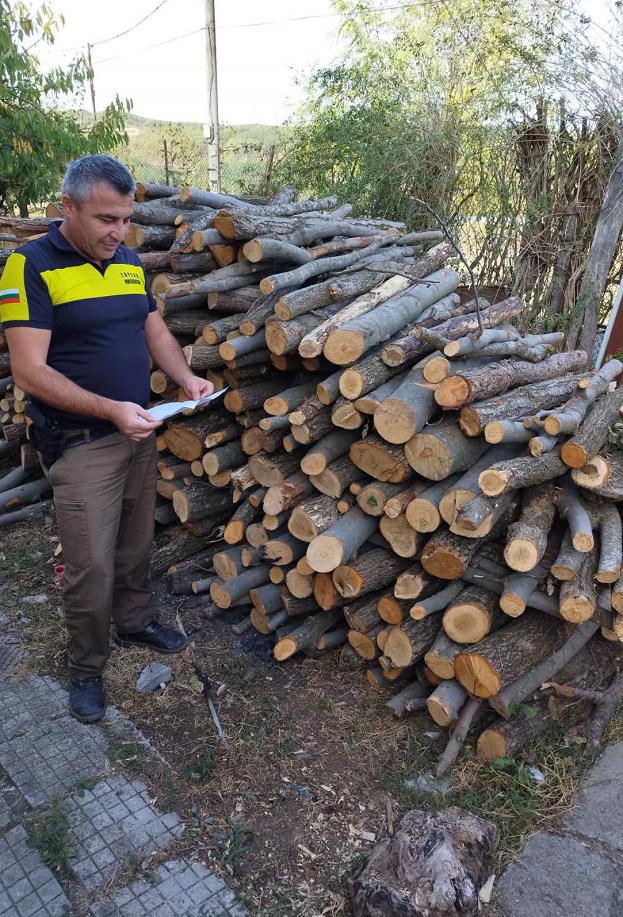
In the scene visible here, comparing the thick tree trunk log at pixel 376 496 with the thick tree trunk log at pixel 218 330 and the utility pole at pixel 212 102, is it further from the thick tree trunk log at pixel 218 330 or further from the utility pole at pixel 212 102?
the utility pole at pixel 212 102

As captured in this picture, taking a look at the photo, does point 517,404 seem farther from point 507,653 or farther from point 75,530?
point 75,530

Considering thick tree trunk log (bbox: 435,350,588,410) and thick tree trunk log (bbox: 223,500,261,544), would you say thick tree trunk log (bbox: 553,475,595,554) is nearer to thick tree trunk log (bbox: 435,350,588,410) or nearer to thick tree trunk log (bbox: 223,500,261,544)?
thick tree trunk log (bbox: 435,350,588,410)

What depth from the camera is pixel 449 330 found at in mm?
3336

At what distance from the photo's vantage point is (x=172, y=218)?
172 inches

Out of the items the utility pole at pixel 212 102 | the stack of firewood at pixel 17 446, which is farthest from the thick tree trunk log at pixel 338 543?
the utility pole at pixel 212 102

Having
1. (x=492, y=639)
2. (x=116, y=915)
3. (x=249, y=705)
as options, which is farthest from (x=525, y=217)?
(x=116, y=915)

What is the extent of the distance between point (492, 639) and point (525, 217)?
596cm

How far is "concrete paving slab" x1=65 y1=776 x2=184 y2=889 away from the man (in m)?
0.44

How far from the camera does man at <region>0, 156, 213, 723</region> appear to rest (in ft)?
8.22

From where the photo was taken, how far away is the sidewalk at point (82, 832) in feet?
7.14

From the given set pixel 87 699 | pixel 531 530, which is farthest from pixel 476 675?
pixel 87 699

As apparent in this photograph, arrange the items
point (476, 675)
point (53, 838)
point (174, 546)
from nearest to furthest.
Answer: point (53, 838) → point (476, 675) → point (174, 546)

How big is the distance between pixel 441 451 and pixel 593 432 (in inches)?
29.9

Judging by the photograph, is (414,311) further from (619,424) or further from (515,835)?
(515,835)
